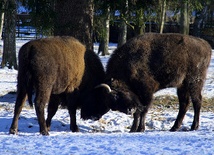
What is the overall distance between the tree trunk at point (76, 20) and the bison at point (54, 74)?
8.43ft

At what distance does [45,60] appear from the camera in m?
9.38

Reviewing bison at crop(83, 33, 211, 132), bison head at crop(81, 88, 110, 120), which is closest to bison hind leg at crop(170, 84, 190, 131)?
bison at crop(83, 33, 211, 132)

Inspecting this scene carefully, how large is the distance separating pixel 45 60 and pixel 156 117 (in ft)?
12.8

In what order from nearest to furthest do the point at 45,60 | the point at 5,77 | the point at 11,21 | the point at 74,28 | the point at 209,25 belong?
the point at 45,60 → the point at 74,28 → the point at 5,77 → the point at 11,21 → the point at 209,25

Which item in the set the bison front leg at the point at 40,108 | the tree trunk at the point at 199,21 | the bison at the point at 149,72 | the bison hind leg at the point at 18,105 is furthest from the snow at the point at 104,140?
the tree trunk at the point at 199,21

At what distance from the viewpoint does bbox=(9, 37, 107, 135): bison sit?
30.4ft

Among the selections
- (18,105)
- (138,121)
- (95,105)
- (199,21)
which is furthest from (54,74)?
(199,21)

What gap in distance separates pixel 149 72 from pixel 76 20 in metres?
3.87

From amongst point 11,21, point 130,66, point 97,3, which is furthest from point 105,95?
point 11,21

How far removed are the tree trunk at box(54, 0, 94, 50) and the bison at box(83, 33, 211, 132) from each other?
297 centimetres

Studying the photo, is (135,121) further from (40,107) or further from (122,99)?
(40,107)

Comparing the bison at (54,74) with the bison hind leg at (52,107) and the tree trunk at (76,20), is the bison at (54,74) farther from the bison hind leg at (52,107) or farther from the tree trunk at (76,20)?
the tree trunk at (76,20)

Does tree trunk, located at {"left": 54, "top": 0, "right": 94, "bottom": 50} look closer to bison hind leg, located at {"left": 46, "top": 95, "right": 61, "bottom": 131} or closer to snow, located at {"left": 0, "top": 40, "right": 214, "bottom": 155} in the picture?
A: snow, located at {"left": 0, "top": 40, "right": 214, "bottom": 155}

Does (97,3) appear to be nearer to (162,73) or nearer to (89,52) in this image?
(89,52)
